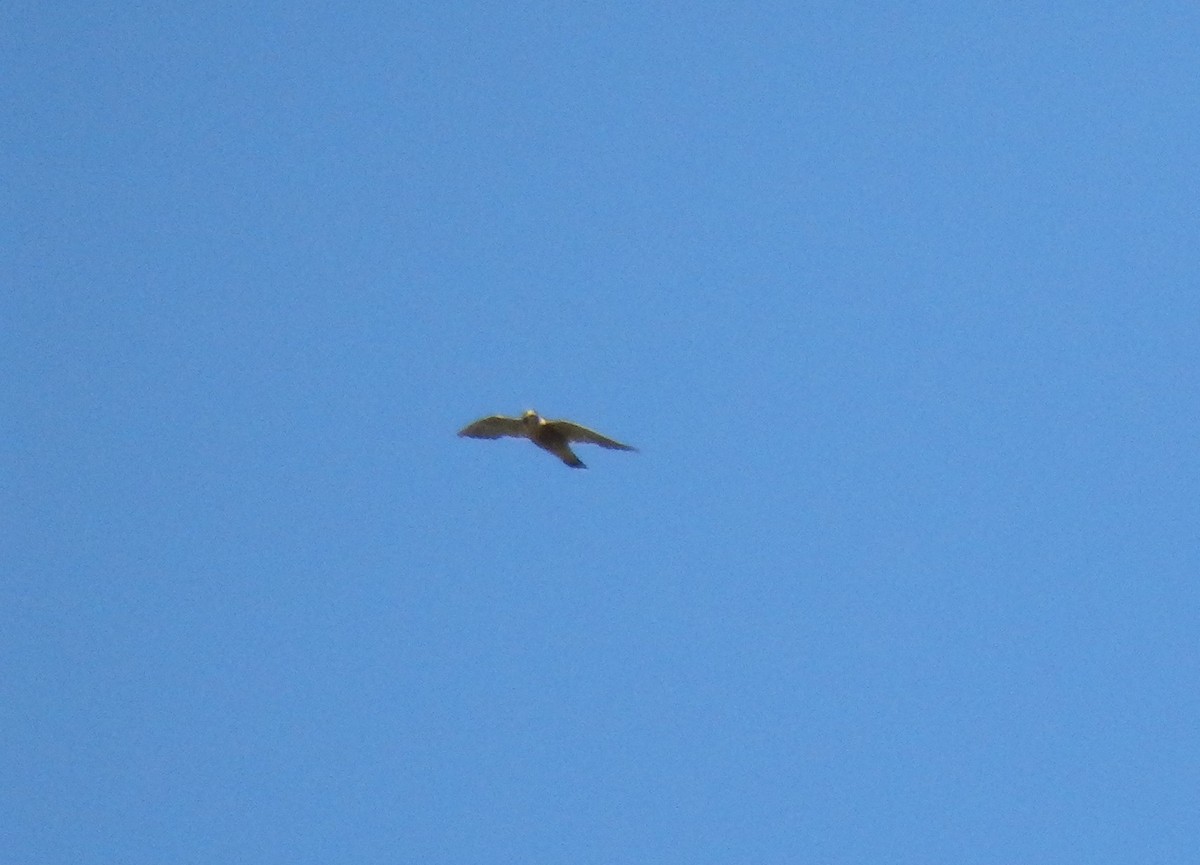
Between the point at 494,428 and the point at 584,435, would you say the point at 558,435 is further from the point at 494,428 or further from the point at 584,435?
the point at 494,428

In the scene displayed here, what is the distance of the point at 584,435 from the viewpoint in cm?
1752

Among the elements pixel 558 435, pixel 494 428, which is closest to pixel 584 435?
pixel 558 435

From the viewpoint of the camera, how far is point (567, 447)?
17.6 meters

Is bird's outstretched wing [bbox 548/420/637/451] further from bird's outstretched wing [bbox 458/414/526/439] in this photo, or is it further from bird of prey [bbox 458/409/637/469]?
bird's outstretched wing [bbox 458/414/526/439]

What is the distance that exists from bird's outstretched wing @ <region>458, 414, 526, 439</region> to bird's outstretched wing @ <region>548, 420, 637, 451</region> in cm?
60

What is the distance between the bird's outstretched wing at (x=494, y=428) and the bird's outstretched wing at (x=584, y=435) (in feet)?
1.98

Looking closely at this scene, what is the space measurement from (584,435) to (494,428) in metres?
1.34

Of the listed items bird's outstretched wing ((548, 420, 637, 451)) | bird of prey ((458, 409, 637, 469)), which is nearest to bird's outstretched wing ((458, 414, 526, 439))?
bird of prey ((458, 409, 637, 469))

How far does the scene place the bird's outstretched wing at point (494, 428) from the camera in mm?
17969

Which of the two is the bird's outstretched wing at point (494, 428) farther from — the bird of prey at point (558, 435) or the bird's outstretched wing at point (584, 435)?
the bird's outstretched wing at point (584, 435)

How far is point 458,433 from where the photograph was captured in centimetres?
1831

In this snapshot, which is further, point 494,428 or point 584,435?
point 494,428

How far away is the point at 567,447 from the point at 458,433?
5.21 ft

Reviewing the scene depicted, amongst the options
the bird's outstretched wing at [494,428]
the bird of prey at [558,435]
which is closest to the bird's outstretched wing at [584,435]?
the bird of prey at [558,435]
